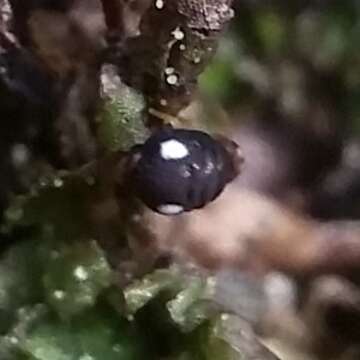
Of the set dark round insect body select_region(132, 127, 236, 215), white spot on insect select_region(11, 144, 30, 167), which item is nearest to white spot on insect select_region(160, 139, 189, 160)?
dark round insect body select_region(132, 127, 236, 215)

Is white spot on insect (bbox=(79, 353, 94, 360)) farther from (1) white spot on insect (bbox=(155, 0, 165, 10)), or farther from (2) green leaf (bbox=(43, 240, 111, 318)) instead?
(1) white spot on insect (bbox=(155, 0, 165, 10))

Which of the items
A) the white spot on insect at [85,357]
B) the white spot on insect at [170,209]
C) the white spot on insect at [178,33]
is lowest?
the white spot on insect at [85,357]

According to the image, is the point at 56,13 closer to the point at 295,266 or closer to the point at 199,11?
the point at 199,11

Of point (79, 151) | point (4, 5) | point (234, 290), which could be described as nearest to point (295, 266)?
point (234, 290)

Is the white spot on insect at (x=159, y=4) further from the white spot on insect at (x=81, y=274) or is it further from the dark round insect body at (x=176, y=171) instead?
the white spot on insect at (x=81, y=274)

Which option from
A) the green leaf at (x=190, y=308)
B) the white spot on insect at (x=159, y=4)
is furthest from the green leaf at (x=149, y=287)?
the white spot on insect at (x=159, y=4)

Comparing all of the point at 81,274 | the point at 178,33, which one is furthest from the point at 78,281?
the point at 178,33
